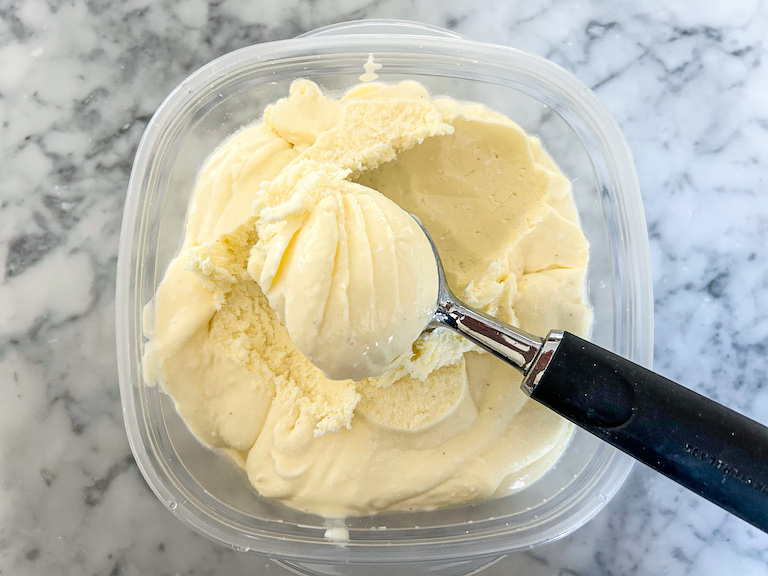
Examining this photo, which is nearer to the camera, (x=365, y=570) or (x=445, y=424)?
(x=445, y=424)

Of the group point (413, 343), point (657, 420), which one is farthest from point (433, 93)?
point (657, 420)

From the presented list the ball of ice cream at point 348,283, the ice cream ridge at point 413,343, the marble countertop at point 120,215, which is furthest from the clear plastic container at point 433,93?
the ball of ice cream at point 348,283

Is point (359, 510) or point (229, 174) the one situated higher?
point (229, 174)

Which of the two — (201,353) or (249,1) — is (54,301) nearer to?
(201,353)

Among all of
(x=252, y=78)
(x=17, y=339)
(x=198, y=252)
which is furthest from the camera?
(x=17, y=339)

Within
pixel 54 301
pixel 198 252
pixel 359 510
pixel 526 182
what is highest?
pixel 526 182

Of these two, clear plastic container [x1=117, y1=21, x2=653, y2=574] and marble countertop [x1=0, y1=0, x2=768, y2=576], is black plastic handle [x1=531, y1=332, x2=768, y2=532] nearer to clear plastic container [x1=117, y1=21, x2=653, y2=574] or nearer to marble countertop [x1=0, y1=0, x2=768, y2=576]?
clear plastic container [x1=117, y1=21, x2=653, y2=574]

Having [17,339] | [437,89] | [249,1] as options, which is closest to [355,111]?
[437,89]

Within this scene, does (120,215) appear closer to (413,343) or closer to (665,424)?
(413,343)
